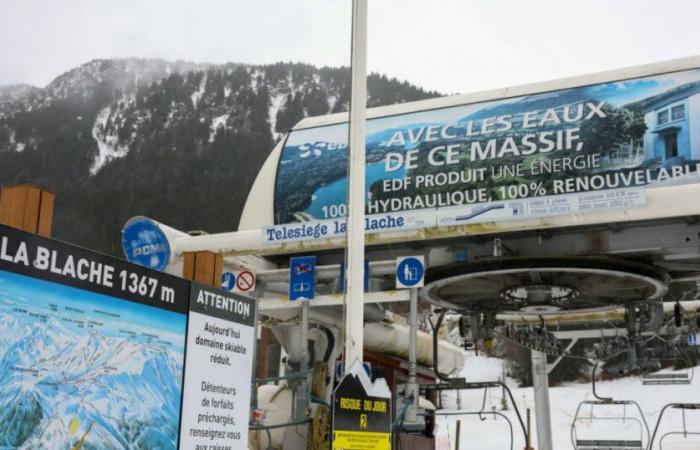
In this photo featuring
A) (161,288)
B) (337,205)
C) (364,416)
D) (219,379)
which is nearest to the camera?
(161,288)

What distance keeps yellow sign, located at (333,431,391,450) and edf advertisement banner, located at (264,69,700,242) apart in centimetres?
399

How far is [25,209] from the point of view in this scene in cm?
446

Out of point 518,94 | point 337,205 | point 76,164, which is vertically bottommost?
point 337,205

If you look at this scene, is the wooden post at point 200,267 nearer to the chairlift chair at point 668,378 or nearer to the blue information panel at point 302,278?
the blue information panel at point 302,278

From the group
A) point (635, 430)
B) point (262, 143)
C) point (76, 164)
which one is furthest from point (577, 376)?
point (76, 164)

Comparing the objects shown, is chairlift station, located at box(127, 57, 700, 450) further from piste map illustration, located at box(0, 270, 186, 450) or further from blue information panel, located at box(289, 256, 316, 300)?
piste map illustration, located at box(0, 270, 186, 450)

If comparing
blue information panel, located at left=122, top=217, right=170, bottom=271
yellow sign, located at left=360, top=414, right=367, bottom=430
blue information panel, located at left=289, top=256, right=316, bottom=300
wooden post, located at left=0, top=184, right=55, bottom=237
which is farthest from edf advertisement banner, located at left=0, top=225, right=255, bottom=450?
blue information panel, located at left=122, top=217, right=170, bottom=271

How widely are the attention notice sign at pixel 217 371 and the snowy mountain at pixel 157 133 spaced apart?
6866cm

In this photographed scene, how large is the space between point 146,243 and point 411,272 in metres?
4.03

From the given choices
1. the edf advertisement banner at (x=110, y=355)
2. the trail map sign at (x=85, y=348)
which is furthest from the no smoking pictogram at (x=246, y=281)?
the trail map sign at (x=85, y=348)

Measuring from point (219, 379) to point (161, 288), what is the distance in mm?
895

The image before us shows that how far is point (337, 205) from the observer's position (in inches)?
453

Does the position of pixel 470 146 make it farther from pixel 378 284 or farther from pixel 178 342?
pixel 178 342

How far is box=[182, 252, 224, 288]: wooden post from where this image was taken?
5926mm
